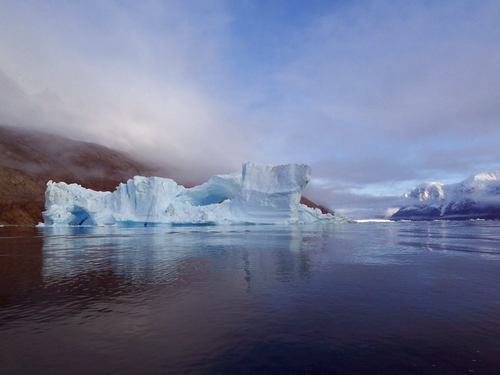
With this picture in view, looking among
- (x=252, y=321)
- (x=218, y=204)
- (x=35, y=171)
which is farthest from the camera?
(x=35, y=171)

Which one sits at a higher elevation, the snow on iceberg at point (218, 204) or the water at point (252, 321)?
the snow on iceberg at point (218, 204)

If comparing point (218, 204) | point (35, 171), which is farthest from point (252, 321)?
point (35, 171)

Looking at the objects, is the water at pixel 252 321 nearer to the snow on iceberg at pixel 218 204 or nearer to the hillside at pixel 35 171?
the snow on iceberg at pixel 218 204

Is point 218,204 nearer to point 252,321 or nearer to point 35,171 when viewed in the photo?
point 252,321

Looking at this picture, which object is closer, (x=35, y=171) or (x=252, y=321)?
(x=252, y=321)

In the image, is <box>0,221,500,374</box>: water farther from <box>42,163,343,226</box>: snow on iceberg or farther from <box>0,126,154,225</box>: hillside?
<box>0,126,154,225</box>: hillside

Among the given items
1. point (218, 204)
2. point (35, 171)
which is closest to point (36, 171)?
point (35, 171)

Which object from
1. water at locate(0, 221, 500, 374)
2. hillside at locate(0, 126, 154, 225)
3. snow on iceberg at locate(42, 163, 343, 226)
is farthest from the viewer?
hillside at locate(0, 126, 154, 225)

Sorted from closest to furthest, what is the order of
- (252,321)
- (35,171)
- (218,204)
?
1. (252,321)
2. (218,204)
3. (35,171)

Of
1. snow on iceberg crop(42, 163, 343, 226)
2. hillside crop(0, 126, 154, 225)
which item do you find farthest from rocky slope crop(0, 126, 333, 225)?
snow on iceberg crop(42, 163, 343, 226)

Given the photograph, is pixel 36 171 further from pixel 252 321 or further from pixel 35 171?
pixel 252 321

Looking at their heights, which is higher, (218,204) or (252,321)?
(218,204)

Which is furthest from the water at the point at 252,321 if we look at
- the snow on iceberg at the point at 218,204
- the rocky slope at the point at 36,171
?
the rocky slope at the point at 36,171

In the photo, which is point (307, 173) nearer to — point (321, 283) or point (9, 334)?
point (321, 283)
